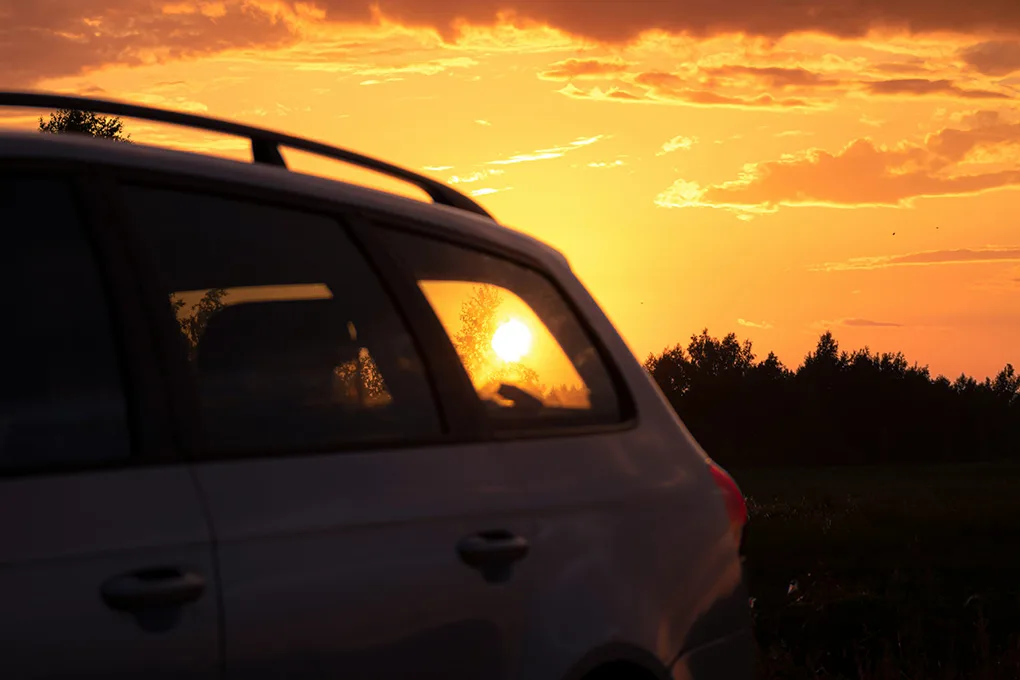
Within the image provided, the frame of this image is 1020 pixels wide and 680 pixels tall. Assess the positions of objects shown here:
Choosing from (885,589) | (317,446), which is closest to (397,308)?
(317,446)

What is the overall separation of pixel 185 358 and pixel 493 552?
817 millimetres

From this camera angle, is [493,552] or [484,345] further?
[484,345]

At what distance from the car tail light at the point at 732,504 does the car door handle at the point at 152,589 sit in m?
1.80

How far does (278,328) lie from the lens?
3152mm

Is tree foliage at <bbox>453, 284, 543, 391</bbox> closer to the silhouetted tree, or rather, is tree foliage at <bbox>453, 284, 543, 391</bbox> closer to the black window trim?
the black window trim

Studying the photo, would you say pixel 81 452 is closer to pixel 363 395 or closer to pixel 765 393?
pixel 363 395

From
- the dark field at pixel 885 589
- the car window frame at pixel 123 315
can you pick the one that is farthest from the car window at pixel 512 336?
the dark field at pixel 885 589

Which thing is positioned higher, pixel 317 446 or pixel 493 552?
pixel 317 446

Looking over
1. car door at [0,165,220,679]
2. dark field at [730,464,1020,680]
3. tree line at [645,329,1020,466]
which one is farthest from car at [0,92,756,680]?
tree line at [645,329,1020,466]

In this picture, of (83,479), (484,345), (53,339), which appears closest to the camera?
(83,479)

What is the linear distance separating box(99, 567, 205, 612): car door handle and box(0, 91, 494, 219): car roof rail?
120 centimetres

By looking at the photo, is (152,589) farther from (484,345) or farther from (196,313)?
(484,345)

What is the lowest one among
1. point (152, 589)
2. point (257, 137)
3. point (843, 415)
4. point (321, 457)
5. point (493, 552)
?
point (152, 589)

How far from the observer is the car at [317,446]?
2.58 meters
